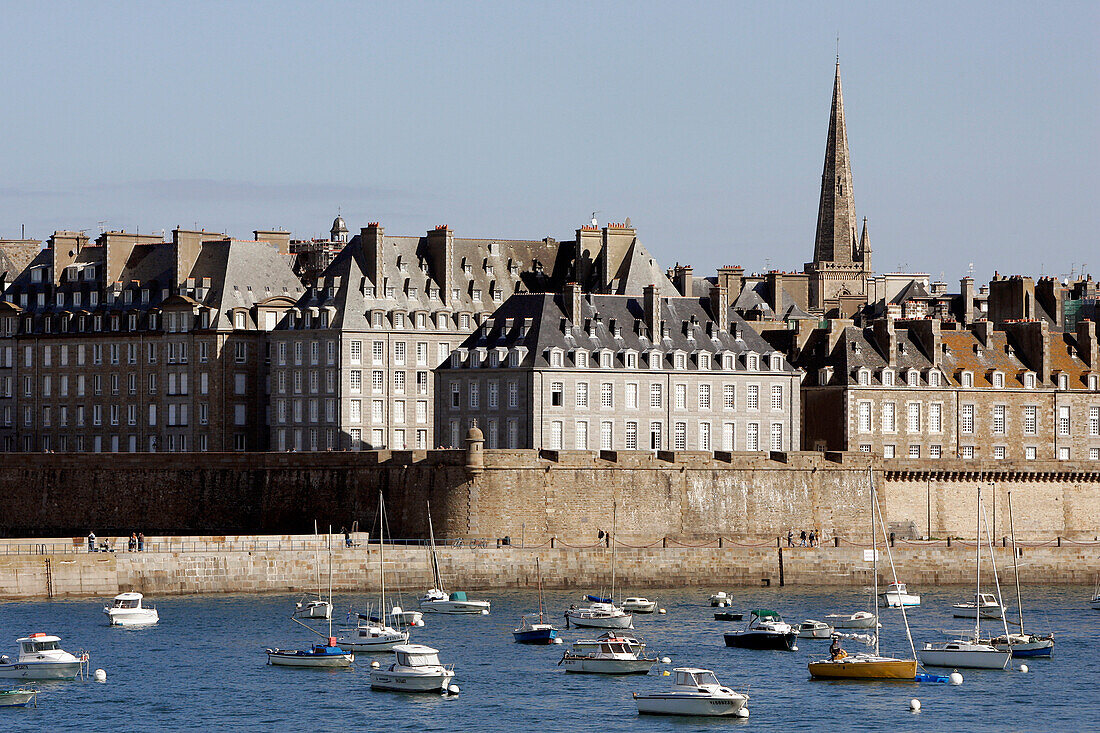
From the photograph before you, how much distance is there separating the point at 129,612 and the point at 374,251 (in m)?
34.4

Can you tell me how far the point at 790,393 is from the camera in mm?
103562

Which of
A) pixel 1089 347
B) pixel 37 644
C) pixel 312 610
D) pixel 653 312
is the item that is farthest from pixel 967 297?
pixel 37 644

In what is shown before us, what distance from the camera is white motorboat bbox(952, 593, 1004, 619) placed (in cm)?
8325

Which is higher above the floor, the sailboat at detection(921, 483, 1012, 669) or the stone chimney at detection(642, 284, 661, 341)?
the stone chimney at detection(642, 284, 661, 341)

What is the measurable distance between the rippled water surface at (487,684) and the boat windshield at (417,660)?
90cm

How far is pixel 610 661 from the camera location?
235 feet

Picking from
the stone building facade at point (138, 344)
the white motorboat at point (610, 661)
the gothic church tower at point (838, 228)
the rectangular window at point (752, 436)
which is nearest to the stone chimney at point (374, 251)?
the stone building facade at point (138, 344)

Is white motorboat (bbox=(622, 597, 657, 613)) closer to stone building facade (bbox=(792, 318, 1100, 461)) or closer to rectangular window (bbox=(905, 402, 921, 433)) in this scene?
stone building facade (bbox=(792, 318, 1100, 461))

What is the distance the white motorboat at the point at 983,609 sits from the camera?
273 ft

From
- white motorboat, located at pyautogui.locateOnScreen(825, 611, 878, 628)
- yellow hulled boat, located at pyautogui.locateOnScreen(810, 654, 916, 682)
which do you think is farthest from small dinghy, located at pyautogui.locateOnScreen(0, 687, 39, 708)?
white motorboat, located at pyautogui.locateOnScreen(825, 611, 878, 628)

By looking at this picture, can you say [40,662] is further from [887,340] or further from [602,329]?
[887,340]

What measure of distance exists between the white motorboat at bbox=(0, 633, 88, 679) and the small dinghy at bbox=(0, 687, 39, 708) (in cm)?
244

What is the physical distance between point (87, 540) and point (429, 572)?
11.8 m

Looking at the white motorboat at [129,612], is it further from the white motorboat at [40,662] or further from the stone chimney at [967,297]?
the stone chimney at [967,297]
